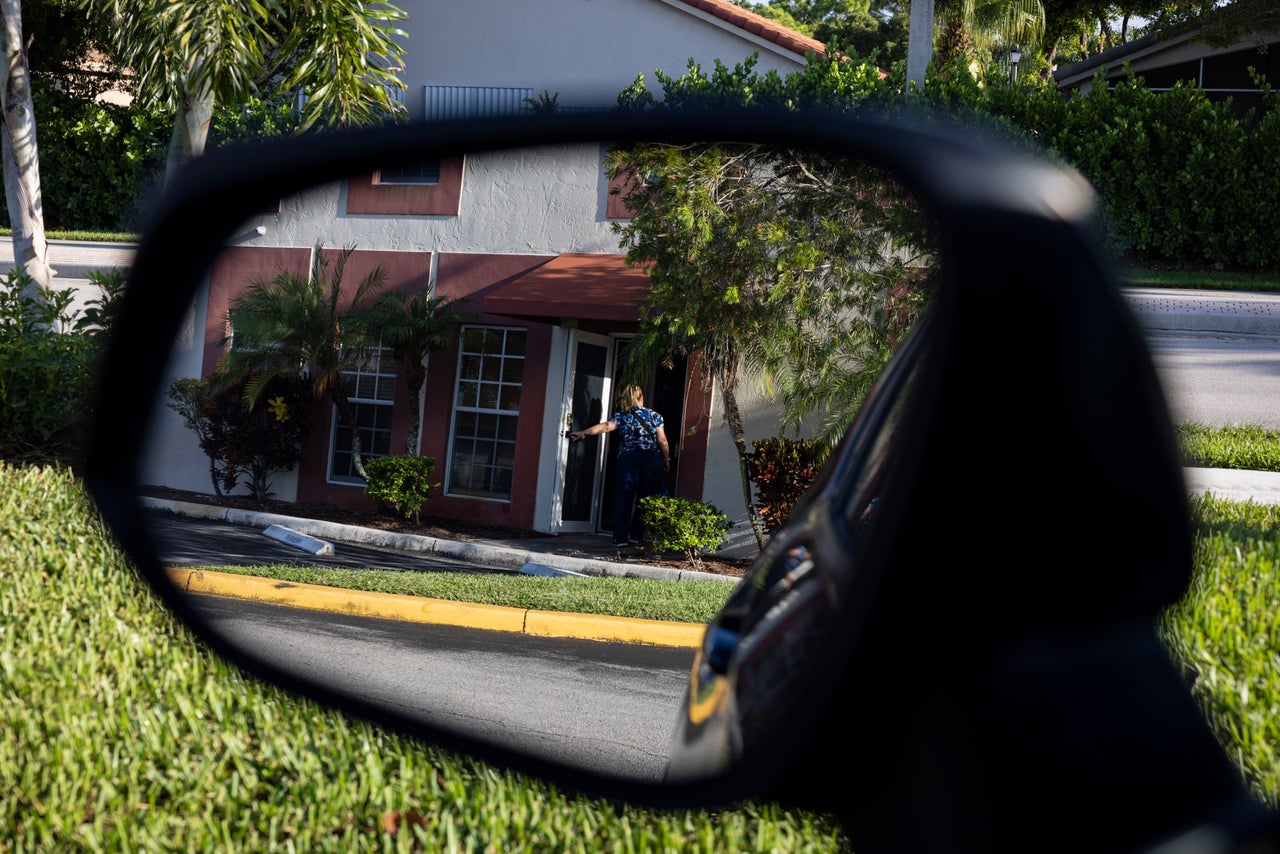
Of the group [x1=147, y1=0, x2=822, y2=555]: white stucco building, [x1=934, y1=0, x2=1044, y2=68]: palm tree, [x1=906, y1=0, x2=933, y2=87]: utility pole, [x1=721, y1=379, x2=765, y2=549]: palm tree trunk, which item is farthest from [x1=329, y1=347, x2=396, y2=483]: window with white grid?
[x1=934, y1=0, x2=1044, y2=68]: palm tree

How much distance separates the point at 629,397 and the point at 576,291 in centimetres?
16

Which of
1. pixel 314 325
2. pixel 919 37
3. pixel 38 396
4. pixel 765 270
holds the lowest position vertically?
pixel 38 396

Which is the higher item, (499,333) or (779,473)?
(499,333)

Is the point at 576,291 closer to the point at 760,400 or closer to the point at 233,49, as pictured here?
the point at 760,400

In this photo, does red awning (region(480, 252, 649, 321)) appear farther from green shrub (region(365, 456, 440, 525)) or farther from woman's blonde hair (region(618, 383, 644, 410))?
green shrub (region(365, 456, 440, 525))

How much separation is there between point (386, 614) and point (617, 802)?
86 cm

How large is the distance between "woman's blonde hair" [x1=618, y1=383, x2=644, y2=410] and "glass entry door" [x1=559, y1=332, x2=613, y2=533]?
0.05ft

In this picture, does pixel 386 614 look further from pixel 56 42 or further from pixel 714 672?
pixel 56 42

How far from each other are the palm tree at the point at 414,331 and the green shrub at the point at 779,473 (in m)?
0.44

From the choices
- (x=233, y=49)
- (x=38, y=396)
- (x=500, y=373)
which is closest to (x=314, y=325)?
(x=500, y=373)

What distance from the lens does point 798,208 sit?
1270 mm

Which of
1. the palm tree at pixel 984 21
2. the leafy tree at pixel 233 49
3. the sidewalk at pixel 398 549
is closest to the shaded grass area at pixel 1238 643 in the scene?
the sidewalk at pixel 398 549

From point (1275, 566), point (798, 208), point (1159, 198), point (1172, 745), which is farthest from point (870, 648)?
point (1159, 198)

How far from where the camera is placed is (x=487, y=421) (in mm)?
1551
